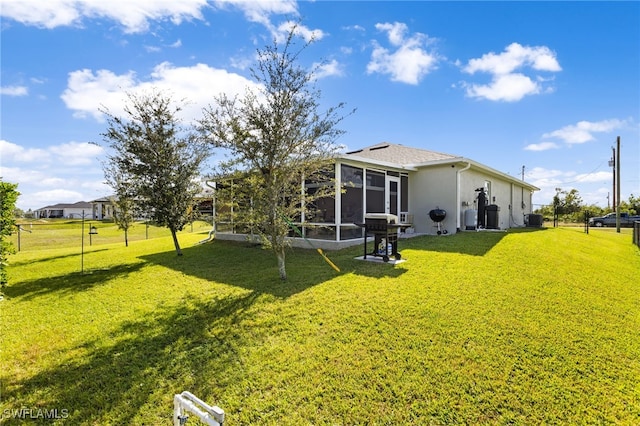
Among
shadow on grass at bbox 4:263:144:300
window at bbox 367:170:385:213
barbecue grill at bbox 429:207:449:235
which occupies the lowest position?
shadow on grass at bbox 4:263:144:300

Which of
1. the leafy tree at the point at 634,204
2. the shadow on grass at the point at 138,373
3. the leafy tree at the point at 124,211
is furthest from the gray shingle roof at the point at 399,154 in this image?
the leafy tree at the point at 634,204

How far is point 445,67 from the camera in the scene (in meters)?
11.0

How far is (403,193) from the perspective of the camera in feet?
39.7

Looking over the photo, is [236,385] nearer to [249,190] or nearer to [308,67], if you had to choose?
[249,190]

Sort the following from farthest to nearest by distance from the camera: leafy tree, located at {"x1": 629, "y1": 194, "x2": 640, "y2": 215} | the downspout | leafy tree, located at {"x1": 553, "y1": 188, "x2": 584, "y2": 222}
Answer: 1. leafy tree, located at {"x1": 629, "y1": 194, "x2": 640, "y2": 215}
2. leafy tree, located at {"x1": 553, "y1": 188, "x2": 584, "y2": 222}
3. the downspout

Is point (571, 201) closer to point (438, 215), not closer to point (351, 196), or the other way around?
point (438, 215)

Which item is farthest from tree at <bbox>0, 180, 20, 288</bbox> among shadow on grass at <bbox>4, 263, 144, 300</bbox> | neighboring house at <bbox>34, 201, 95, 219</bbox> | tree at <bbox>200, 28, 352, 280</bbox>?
neighboring house at <bbox>34, 201, 95, 219</bbox>

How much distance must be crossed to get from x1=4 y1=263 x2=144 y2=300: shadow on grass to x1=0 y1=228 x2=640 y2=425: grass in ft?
0.31

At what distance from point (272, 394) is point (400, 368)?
131cm

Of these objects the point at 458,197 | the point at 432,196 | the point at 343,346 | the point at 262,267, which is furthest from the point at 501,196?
the point at 343,346

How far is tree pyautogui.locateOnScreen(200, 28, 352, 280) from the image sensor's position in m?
5.91

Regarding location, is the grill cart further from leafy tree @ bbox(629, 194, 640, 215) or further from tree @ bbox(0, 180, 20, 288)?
leafy tree @ bbox(629, 194, 640, 215)

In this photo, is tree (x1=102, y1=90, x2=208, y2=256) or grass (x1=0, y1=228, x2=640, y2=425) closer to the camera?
grass (x1=0, y1=228, x2=640, y2=425)

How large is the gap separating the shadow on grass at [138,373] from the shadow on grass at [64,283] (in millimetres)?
3317
